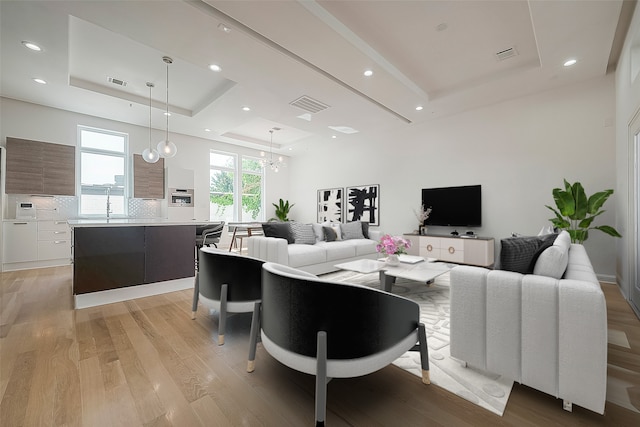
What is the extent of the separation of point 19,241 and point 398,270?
6475mm

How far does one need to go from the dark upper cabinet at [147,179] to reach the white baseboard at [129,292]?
3.62 m

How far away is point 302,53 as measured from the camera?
311 cm

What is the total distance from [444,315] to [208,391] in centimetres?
218

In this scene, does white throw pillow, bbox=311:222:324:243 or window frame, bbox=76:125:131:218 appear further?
window frame, bbox=76:125:131:218

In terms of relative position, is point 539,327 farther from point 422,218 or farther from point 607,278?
point 422,218

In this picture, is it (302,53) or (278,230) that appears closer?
(302,53)

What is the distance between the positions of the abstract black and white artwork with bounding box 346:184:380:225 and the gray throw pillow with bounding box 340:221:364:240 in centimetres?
148

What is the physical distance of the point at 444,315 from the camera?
2.60 meters

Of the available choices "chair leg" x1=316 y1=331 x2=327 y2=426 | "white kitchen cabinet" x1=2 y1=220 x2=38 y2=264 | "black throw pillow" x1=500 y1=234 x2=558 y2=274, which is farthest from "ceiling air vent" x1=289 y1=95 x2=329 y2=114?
"white kitchen cabinet" x1=2 y1=220 x2=38 y2=264

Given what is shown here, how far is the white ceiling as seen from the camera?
2.56 meters

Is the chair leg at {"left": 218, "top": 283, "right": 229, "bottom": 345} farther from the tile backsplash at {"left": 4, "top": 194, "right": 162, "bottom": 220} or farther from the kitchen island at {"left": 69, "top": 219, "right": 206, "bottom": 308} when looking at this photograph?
the tile backsplash at {"left": 4, "top": 194, "right": 162, "bottom": 220}

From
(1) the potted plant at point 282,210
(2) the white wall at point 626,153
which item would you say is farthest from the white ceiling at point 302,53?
(1) the potted plant at point 282,210

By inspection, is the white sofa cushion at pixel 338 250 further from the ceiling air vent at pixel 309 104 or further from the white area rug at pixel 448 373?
the ceiling air vent at pixel 309 104

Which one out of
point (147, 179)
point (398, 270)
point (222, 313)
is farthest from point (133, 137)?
point (398, 270)
